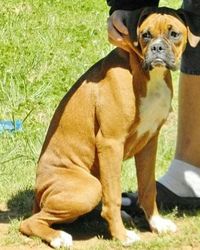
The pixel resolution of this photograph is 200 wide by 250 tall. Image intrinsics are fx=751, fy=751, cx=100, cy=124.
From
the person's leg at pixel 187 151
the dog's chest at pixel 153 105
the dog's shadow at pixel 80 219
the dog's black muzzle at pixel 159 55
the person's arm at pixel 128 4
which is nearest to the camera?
the dog's black muzzle at pixel 159 55

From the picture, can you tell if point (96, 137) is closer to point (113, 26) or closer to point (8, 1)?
point (113, 26)

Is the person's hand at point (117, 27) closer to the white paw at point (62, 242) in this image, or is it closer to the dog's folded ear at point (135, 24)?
the dog's folded ear at point (135, 24)

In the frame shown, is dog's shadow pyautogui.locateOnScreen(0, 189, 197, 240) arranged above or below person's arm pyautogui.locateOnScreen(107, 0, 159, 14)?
below

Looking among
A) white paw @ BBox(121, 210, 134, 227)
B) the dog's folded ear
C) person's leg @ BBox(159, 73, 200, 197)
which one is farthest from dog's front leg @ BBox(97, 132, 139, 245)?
person's leg @ BBox(159, 73, 200, 197)

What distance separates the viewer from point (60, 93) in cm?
743

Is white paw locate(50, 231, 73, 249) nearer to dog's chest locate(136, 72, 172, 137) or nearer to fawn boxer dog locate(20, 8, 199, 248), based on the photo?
fawn boxer dog locate(20, 8, 199, 248)

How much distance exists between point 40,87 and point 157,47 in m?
3.41

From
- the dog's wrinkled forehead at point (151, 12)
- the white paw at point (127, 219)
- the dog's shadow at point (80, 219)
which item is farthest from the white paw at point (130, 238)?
the dog's wrinkled forehead at point (151, 12)

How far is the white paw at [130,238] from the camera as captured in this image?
4.38 metres

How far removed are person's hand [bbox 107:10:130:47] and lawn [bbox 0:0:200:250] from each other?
119cm

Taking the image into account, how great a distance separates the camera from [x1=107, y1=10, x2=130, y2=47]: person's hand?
4.35 m

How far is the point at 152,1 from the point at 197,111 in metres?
0.97

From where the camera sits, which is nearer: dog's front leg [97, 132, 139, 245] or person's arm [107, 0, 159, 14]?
dog's front leg [97, 132, 139, 245]

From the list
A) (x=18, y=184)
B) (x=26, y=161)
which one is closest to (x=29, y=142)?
(x=26, y=161)
